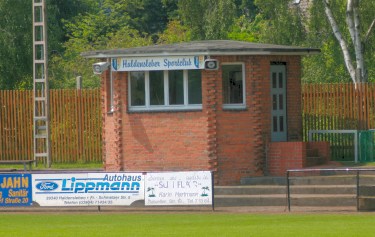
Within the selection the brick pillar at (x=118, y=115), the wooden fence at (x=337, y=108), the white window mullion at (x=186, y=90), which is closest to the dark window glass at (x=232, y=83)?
the white window mullion at (x=186, y=90)

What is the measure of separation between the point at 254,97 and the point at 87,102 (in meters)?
8.30

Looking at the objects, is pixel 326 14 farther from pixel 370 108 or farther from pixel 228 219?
pixel 228 219

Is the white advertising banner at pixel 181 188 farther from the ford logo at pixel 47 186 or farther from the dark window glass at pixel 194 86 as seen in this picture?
the dark window glass at pixel 194 86

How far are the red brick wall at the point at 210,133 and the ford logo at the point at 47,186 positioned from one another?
11.6ft

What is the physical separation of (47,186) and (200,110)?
4894mm

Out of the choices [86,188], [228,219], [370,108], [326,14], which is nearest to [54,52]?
[326,14]

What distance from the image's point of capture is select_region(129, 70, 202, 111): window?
103ft

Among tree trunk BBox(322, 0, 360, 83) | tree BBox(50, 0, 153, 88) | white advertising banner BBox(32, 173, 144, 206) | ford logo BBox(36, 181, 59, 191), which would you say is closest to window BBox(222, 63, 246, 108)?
white advertising banner BBox(32, 173, 144, 206)

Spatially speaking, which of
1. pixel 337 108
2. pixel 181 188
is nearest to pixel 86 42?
pixel 337 108

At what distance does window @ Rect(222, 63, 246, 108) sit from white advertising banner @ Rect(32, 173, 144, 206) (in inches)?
167

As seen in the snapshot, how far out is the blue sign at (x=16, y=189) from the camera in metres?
29.2

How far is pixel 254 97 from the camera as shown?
103 feet

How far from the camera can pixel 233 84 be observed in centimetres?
3164

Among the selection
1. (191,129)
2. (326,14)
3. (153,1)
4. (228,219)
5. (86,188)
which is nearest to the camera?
(228,219)
